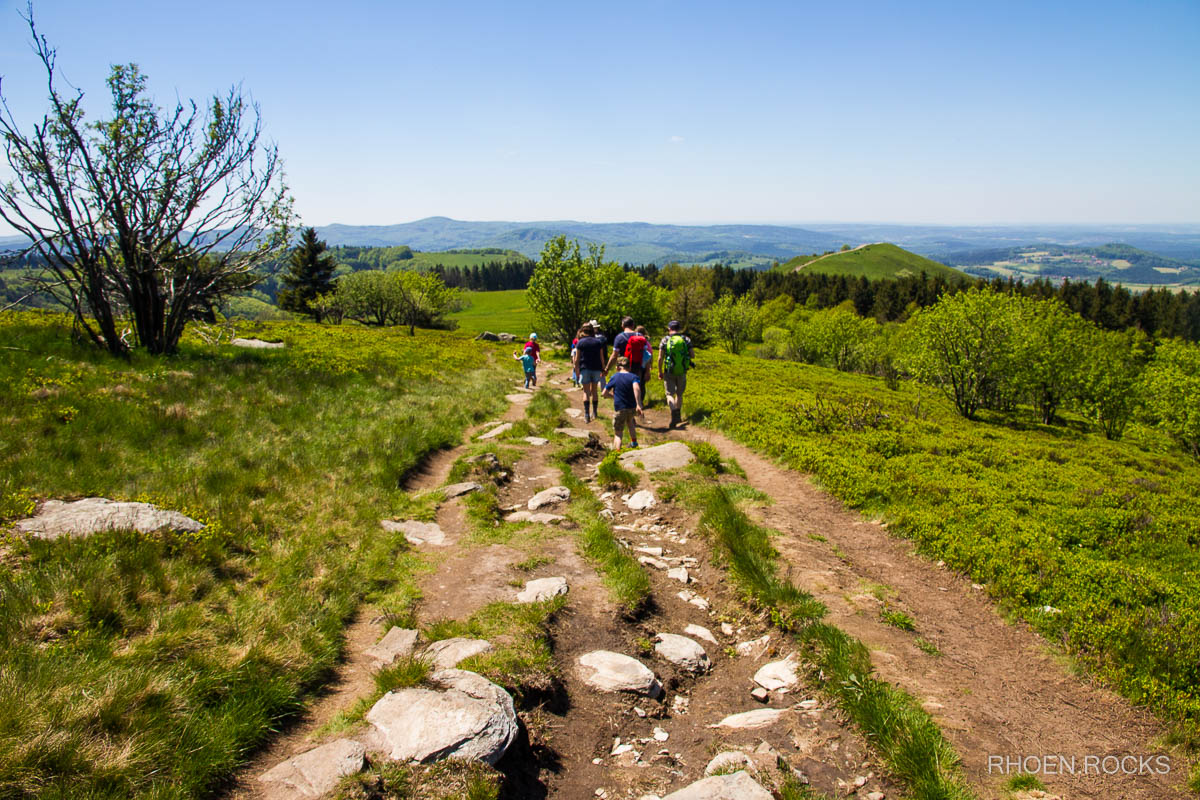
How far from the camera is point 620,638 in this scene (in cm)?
636

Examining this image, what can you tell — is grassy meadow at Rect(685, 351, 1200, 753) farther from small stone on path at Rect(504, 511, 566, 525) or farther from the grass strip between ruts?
small stone on path at Rect(504, 511, 566, 525)

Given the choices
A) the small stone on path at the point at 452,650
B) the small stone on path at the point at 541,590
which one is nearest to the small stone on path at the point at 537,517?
the small stone on path at the point at 541,590

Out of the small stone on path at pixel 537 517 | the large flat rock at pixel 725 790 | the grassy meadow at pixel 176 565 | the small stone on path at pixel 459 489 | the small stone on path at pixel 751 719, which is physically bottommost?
the small stone on path at pixel 751 719

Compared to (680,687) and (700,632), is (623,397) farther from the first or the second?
(680,687)

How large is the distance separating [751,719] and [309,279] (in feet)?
279

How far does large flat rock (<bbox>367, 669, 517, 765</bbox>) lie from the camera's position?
417cm

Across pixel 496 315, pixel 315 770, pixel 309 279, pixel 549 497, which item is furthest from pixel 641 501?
pixel 496 315

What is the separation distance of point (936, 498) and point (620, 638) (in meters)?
7.65

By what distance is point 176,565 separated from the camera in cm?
623

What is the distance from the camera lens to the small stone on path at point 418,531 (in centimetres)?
871

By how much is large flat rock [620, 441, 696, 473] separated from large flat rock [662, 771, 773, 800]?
26.2ft

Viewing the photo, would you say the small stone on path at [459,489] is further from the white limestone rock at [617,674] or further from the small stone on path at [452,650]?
the white limestone rock at [617,674]

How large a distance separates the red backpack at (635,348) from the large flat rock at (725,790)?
11835 mm

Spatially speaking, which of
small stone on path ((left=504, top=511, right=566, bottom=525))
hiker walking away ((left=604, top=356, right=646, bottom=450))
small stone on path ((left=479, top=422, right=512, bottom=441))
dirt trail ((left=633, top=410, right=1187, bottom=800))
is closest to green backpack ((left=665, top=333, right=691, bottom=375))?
hiker walking away ((left=604, top=356, right=646, bottom=450))
